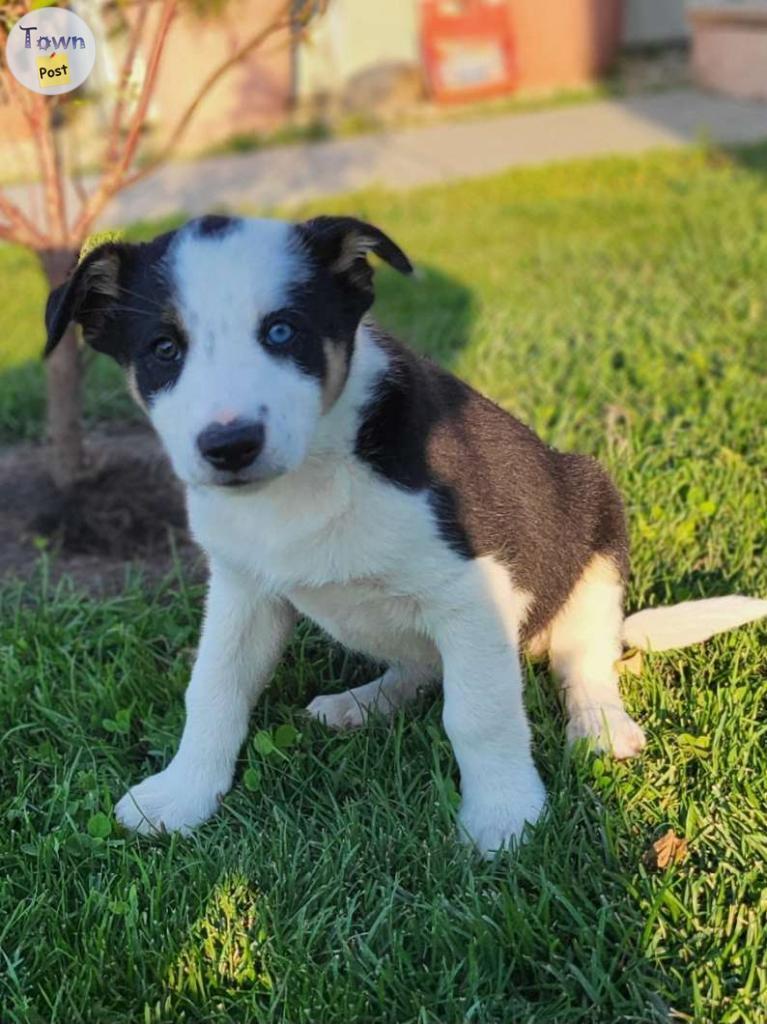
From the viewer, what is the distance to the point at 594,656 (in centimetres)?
301

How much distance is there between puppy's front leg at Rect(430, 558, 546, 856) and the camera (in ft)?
8.40

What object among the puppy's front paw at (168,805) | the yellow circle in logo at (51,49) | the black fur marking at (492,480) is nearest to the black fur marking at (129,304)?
the black fur marking at (492,480)

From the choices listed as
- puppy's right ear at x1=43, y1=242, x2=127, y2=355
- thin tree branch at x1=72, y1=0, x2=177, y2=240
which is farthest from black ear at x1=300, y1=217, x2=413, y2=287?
thin tree branch at x1=72, y1=0, x2=177, y2=240

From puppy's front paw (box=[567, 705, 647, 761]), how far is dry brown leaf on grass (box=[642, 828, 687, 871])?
31cm

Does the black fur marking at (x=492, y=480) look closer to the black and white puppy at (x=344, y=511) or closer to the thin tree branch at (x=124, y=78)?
the black and white puppy at (x=344, y=511)

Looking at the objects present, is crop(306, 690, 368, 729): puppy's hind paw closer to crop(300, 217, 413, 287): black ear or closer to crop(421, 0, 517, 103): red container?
crop(300, 217, 413, 287): black ear

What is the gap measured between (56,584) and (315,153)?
33.5 ft

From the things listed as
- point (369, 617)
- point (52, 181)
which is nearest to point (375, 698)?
point (369, 617)

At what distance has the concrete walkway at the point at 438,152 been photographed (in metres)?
11.1

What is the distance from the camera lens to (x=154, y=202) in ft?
37.1

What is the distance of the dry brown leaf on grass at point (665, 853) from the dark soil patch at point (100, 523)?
1960mm

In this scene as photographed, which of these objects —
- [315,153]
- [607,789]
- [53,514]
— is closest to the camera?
[607,789]

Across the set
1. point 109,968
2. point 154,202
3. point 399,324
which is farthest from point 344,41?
point 109,968

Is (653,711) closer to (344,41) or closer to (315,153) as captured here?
(315,153)
